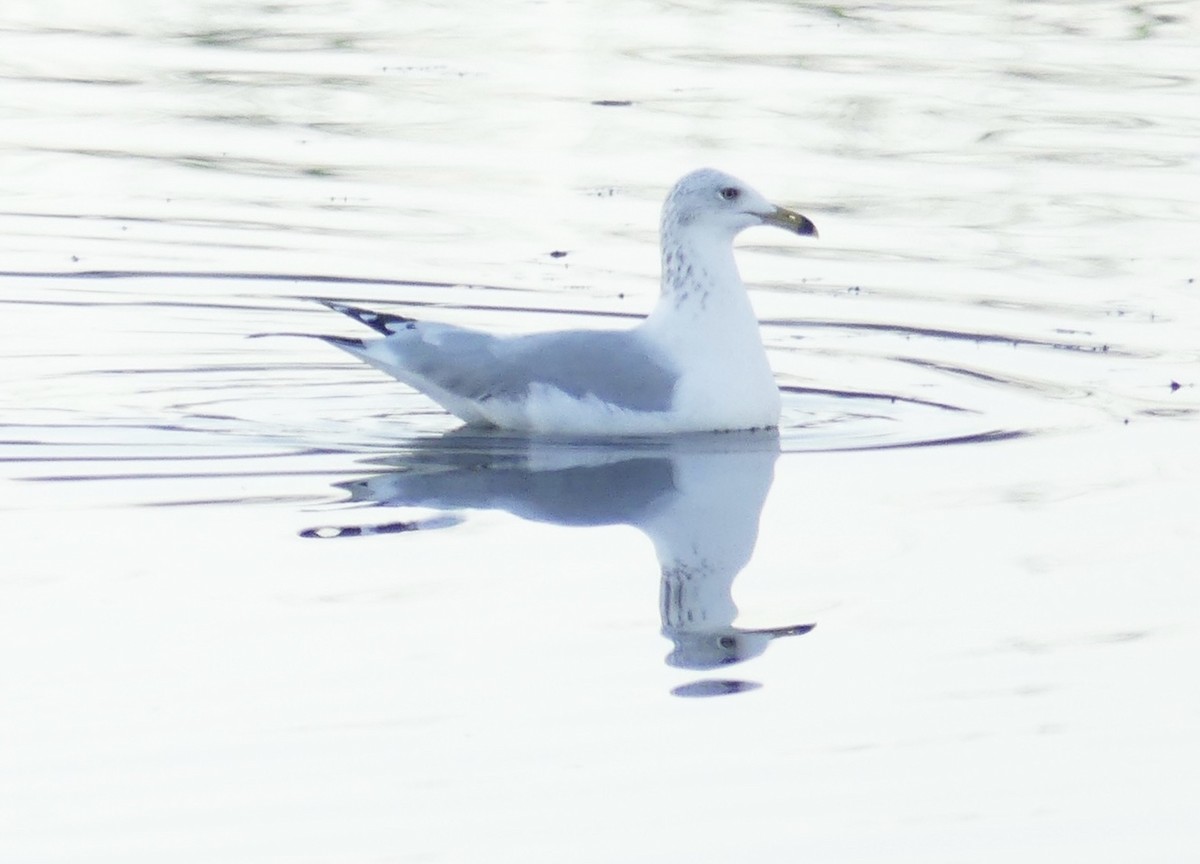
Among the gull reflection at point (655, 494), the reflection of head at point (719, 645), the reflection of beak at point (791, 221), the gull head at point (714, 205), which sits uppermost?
the gull head at point (714, 205)

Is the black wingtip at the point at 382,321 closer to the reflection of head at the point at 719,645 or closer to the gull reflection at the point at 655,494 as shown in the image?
the gull reflection at the point at 655,494

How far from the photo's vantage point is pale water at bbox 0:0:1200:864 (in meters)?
5.38

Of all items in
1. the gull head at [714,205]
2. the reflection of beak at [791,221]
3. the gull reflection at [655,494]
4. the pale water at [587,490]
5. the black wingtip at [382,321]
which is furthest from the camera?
the black wingtip at [382,321]

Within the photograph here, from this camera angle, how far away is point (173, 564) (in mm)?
6980

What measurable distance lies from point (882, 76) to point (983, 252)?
4777 mm

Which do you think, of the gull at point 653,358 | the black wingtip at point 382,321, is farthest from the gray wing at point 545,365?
the black wingtip at point 382,321

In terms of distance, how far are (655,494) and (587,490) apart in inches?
8.5

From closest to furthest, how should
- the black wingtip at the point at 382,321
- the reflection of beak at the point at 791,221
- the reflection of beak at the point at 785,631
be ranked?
1. the reflection of beak at the point at 785,631
2. the reflection of beak at the point at 791,221
3. the black wingtip at the point at 382,321

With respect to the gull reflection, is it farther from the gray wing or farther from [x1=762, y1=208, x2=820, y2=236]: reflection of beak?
[x1=762, y1=208, x2=820, y2=236]: reflection of beak

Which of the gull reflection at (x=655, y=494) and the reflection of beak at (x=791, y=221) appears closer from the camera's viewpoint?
the gull reflection at (x=655, y=494)

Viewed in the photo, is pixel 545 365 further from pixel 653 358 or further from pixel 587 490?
pixel 587 490

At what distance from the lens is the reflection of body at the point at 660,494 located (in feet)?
21.9

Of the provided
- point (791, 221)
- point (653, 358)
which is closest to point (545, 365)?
point (653, 358)

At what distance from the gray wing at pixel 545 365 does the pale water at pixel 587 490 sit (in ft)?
0.65
